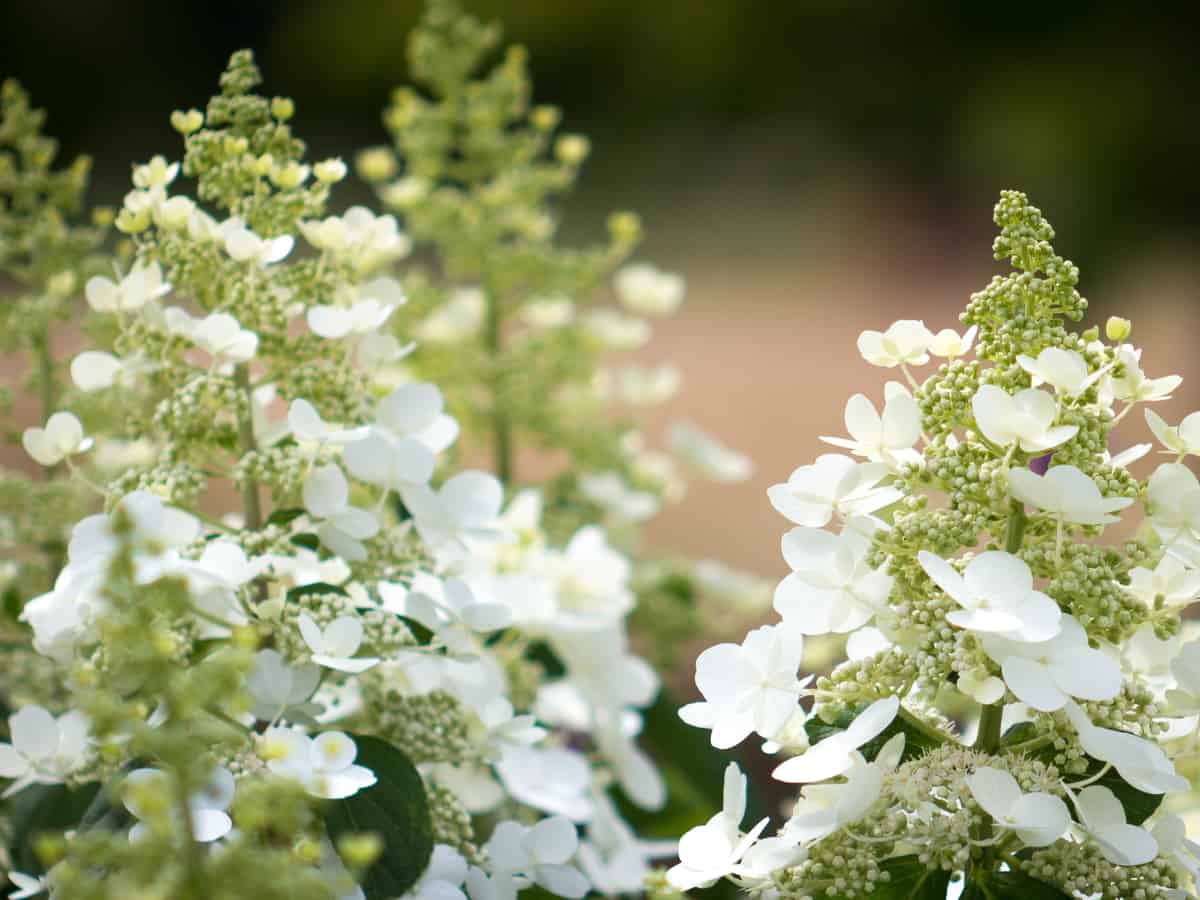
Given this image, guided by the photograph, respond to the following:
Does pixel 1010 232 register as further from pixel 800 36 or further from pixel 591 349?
pixel 800 36

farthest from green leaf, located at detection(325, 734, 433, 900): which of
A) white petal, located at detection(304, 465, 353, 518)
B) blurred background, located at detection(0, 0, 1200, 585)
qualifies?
blurred background, located at detection(0, 0, 1200, 585)

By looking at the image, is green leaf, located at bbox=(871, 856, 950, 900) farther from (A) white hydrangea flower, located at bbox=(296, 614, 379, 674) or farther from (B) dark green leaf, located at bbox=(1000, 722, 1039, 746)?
(A) white hydrangea flower, located at bbox=(296, 614, 379, 674)

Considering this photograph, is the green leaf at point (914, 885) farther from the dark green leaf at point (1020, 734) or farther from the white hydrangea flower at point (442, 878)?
the white hydrangea flower at point (442, 878)

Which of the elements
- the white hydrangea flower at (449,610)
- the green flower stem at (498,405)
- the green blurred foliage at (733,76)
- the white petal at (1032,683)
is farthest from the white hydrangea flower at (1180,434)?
the green blurred foliage at (733,76)

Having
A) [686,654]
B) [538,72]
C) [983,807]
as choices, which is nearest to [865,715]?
[983,807]

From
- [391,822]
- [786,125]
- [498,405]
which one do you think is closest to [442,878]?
[391,822]
